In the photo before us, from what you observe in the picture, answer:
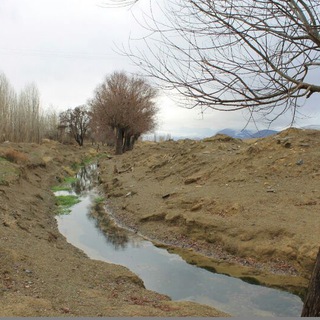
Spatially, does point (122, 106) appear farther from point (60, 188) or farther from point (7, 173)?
point (7, 173)

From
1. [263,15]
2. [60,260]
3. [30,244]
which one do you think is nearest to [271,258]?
[60,260]

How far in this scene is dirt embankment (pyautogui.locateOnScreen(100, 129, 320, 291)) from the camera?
8320 millimetres

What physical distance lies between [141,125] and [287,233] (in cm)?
3006

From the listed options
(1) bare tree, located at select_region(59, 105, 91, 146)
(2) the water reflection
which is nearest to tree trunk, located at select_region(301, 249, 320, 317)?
(2) the water reflection

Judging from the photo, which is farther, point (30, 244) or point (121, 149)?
point (121, 149)

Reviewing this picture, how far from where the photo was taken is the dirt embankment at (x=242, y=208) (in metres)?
8.32

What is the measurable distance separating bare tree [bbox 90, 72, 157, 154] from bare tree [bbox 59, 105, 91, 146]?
14.9 m

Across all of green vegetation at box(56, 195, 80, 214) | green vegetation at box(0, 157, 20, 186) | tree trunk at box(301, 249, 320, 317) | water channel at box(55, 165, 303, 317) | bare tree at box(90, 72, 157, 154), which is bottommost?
water channel at box(55, 165, 303, 317)

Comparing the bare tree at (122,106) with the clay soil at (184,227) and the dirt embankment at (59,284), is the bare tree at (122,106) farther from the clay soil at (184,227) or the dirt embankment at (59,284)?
the dirt embankment at (59,284)

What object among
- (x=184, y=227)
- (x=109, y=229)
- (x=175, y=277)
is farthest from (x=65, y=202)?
(x=175, y=277)

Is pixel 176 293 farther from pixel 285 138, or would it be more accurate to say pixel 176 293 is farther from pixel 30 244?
pixel 285 138

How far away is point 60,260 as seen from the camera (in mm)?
7102

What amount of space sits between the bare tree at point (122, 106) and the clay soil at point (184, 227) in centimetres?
1757

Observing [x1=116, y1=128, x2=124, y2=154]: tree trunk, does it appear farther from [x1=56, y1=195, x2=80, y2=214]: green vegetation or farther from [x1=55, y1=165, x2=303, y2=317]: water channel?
[x1=55, y1=165, x2=303, y2=317]: water channel
